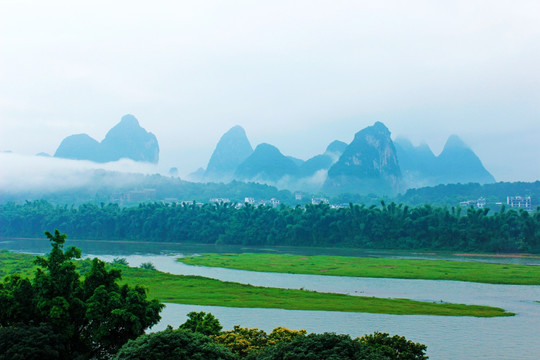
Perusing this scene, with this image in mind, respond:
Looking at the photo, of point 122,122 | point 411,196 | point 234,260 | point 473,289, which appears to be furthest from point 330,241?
point 122,122

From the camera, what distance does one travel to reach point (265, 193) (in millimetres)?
119375

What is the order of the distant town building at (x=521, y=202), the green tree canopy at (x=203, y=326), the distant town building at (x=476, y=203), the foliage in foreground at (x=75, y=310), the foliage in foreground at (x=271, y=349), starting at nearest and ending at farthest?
the foliage in foreground at (x=271, y=349)
the foliage in foreground at (x=75, y=310)
the green tree canopy at (x=203, y=326)
the distant town building at (x=521, y=202)
the distant town building at (x=476, y=203)

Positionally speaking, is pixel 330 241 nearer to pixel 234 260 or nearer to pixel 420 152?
pixel 234 260

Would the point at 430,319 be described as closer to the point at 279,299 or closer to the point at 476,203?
the point at 279,299

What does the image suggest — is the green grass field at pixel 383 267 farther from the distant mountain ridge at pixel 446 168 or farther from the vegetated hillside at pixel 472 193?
the distant mountain ridge at pixel 446 168

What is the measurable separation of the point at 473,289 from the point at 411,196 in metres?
75.9

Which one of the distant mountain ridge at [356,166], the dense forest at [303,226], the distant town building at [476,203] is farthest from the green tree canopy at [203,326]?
the distant mountain ridge at [356,166]

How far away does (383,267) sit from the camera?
104 ft

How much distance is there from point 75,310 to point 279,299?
10.7 metres

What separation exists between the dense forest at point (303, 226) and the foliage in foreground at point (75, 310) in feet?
122

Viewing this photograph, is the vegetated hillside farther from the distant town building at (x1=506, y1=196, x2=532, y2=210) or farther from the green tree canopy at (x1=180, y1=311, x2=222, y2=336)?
the green tree canopy at (x1=180, y1=311, x2=222, y2=336)

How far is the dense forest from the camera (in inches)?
1718

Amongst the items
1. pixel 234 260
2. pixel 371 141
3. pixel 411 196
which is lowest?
pixel 234 260

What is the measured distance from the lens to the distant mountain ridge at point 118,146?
159 meters
